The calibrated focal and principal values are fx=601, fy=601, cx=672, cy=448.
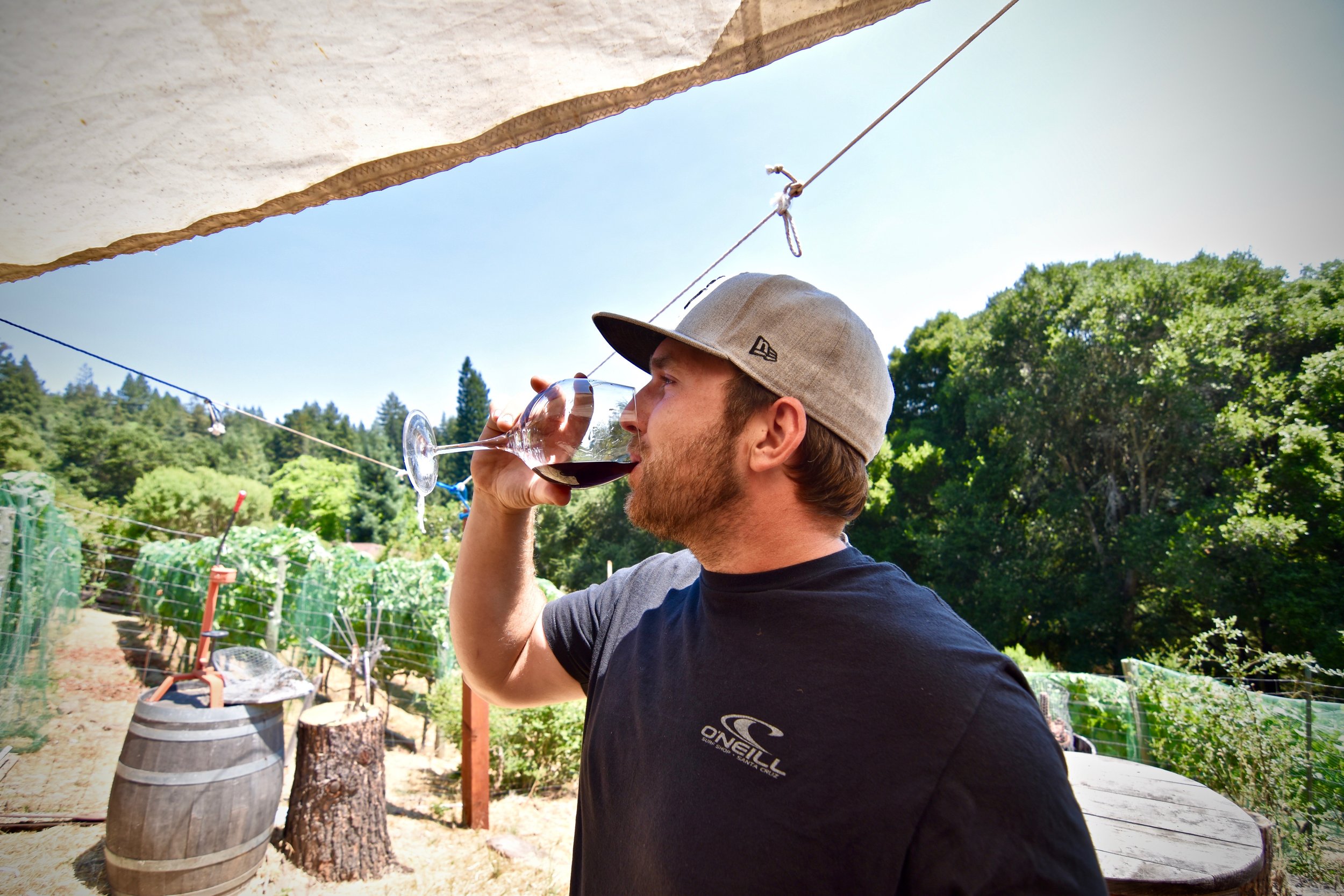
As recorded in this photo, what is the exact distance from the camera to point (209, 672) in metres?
4.23

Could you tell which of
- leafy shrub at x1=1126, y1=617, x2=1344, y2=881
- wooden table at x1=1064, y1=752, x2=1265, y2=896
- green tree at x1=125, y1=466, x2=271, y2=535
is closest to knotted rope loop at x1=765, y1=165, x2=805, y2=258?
wooden table at x1=1064, y1=752, x2=1265, y2=896

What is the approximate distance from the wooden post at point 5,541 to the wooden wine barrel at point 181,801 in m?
3.61

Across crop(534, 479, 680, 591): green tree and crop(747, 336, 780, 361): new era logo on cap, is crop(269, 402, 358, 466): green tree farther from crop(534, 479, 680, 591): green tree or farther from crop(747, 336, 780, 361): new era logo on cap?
crop(747, 336, 780, 361): new era logo on cap

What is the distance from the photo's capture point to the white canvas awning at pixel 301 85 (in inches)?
43.0

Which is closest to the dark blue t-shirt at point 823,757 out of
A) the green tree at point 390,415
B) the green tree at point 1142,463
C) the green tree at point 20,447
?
the green tree at point 1142,463

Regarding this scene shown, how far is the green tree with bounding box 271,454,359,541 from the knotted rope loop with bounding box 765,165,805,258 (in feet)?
188

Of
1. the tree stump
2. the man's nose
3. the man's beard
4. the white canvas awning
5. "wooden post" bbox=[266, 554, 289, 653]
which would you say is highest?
the white canvas awning

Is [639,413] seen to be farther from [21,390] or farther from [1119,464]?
[21,390]

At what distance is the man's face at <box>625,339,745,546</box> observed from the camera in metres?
1.39

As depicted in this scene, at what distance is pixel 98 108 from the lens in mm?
1200

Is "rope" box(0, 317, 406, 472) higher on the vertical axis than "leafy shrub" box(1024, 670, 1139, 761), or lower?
higher

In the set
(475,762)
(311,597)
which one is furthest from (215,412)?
(311,597)

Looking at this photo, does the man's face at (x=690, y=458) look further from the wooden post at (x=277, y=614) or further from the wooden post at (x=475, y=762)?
the wooden post at (x=277, y=614)

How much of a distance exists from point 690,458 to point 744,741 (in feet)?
1.96
